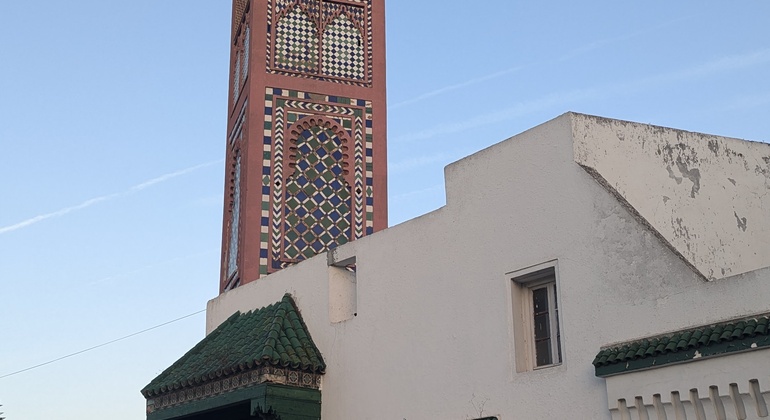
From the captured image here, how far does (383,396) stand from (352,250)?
1582 mm

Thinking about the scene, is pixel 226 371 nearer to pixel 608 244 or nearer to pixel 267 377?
pixel 267 377

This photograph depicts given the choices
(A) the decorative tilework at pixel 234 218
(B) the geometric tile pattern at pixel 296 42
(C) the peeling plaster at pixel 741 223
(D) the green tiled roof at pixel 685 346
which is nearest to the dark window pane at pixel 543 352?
(D) the green tiled roof at pixel 685 346

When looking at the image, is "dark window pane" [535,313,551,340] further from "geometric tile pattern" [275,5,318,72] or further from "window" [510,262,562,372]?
"geometric tile pattern" [275,5,318,72]

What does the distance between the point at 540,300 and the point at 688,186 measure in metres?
1.49

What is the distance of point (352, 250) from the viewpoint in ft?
34.6

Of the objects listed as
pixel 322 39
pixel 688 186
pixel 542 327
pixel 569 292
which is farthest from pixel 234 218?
pixel 688 186

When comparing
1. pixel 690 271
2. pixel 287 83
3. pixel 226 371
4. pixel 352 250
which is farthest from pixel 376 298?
pixel 287 83

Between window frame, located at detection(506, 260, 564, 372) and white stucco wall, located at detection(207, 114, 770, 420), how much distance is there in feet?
0.21

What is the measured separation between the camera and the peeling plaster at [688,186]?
26.7 ft

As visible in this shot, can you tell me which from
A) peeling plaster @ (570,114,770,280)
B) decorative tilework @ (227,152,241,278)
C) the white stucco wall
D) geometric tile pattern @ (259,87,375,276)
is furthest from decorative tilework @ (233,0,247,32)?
peeling plaster @ (570,114,770,280)

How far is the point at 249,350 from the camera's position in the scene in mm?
10305

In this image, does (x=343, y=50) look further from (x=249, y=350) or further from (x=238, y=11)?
(x=249, y=350)

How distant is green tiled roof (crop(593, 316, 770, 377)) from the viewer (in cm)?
656

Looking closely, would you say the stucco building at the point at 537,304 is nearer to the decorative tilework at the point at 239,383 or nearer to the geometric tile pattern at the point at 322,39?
the decorative tilework at the point at 239,383
